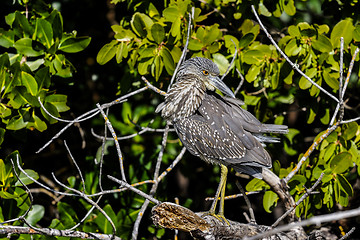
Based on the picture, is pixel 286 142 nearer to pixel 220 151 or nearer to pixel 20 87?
pixel 220 151

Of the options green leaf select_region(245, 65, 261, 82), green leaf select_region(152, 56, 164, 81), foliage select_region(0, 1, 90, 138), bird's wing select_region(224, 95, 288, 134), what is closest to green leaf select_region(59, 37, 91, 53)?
foliage select_region(0, 1, 90, 138)

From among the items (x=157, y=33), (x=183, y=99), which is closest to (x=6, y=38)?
(x=157, y=33)

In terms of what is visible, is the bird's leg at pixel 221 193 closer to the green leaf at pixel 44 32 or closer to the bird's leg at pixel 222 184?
the bird's leg at pixel 222 184

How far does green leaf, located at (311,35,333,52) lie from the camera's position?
3.41 m

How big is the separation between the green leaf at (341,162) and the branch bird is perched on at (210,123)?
1.36ft

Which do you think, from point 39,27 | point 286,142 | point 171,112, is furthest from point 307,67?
point 39,27

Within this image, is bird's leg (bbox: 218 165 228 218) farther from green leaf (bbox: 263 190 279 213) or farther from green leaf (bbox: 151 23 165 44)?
green leaf (bbox: 151 23 165 44)

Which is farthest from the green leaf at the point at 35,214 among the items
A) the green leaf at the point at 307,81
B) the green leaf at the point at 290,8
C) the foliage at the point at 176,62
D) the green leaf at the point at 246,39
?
the green leaf at the point at 290,8

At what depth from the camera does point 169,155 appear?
435cm

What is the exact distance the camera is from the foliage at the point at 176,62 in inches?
136

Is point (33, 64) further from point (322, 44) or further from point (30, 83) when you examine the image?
point (322, 44)

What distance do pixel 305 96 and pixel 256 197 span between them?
195cm

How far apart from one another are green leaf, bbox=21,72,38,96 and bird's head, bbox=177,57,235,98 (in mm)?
1079

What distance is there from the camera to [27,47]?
363 centimetres
